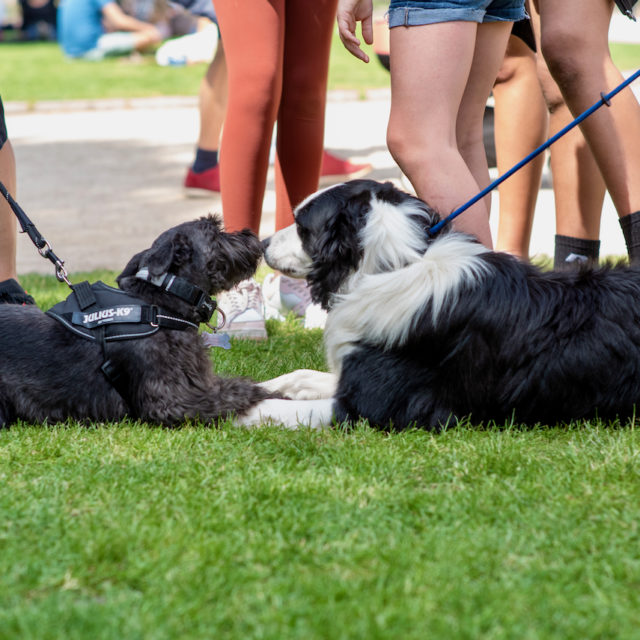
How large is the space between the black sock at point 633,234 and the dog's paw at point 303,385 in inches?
49.9

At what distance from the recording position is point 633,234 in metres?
3.54

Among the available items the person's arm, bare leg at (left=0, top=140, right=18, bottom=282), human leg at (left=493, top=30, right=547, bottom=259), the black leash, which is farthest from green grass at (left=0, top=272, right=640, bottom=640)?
the person's arm

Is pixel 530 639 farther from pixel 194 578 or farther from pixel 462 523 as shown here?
pixel 194 578

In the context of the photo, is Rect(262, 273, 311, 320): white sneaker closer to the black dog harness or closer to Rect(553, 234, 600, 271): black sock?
Rect(553, 234, 600, 271): black sock

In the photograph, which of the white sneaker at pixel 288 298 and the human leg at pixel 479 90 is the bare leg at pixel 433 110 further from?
the white sneaker at pixel 288 298

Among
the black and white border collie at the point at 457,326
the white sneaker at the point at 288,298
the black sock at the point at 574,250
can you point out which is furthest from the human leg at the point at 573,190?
the white sneaker at the point at 288,298

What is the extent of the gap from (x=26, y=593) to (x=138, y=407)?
1.21 metres

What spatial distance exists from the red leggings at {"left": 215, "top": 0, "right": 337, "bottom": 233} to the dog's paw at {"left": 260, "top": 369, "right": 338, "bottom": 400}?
1.10 metres

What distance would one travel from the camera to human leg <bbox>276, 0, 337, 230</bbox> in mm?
4418

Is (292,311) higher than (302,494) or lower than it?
lower

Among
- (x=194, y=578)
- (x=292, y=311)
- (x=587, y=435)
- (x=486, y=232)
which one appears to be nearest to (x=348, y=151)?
(x=292, y=311)

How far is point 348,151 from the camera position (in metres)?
10.5

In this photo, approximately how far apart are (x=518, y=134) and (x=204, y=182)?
4082 millimetres

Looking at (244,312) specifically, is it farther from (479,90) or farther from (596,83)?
(596,83)
